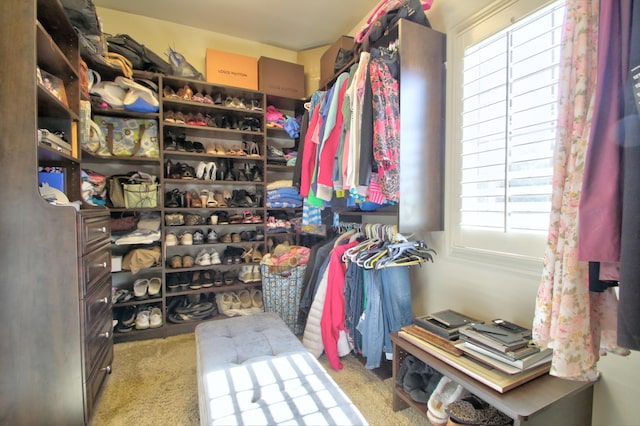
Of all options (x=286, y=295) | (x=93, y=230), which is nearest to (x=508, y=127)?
(x=286, y=295)

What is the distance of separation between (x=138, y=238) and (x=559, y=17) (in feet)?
9.37

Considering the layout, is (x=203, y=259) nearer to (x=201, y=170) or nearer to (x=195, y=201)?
(x=195, y=201)

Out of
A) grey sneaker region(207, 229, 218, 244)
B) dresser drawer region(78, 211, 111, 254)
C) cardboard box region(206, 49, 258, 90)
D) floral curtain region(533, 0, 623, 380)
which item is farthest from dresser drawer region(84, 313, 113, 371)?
cardboard box region(206, 49, 258, 90)

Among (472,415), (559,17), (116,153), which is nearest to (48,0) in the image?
(116,153)

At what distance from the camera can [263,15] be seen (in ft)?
8.25

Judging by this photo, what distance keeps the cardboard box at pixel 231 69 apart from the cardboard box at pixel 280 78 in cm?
8

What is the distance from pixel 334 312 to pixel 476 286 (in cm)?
85

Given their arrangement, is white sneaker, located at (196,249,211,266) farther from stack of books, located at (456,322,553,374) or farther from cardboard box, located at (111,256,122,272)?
stack of books, located at (456,322,553,374)

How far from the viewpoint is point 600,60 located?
669mm

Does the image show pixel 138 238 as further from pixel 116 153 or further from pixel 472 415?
pixel 472 415

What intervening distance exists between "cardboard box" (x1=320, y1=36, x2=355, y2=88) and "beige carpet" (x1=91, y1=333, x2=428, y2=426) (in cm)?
224

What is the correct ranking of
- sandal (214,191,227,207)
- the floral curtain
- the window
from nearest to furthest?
the floral curtain, the window, sandal (214,191,227,207)

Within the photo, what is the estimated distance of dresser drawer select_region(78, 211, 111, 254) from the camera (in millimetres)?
1219

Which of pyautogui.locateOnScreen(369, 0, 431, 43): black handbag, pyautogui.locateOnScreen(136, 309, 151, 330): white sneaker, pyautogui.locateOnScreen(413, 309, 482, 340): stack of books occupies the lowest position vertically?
pyautogui.locateOnScreen(136, 309, 151, 330): white sneaker
